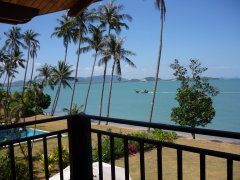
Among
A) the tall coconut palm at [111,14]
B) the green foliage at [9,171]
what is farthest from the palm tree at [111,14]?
the green foliage at [9,171]

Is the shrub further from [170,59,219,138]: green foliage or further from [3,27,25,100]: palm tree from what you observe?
[3,27,25,100]: palm tree

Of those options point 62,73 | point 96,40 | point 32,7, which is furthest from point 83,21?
point 32,7

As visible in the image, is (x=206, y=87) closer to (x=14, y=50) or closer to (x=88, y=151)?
(x=88, y=151)

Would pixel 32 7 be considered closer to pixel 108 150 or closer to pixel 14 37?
pixel 108 150

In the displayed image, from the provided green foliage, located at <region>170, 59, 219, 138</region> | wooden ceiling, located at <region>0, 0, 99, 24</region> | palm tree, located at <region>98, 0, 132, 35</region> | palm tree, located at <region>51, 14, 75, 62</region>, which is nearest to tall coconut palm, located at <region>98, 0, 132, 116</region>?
palm tree, located at <region>98, 0, 132, 35</region>

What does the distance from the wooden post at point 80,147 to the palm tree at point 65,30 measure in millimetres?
23082

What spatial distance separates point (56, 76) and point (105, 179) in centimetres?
2743

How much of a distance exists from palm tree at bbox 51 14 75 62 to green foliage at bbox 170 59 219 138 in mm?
12513

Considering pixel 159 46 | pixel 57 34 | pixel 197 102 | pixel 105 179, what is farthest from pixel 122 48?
pixel 105 179

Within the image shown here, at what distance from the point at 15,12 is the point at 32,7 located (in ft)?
0.51

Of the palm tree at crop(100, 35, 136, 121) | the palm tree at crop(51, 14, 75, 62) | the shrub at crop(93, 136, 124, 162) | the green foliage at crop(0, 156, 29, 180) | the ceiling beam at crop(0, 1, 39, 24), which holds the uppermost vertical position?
the palm tree at crop(51, 14, 75, 62)

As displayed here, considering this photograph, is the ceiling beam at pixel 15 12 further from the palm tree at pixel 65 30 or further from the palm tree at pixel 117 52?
the palm tree at pixel 65 30

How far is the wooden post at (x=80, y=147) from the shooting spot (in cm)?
206

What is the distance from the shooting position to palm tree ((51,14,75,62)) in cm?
2447
